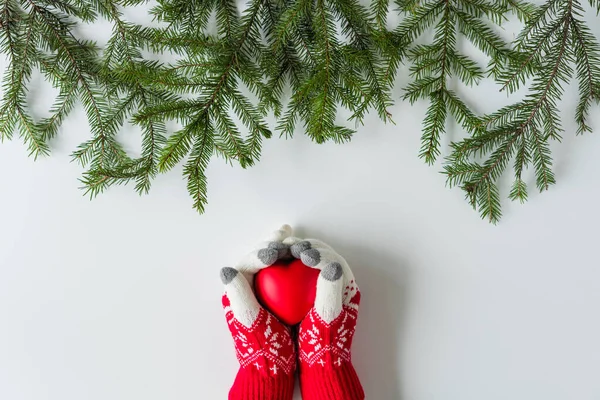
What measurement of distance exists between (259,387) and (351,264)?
0.35m

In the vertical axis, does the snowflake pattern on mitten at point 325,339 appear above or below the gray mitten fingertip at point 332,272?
below

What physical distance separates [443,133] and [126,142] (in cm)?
72

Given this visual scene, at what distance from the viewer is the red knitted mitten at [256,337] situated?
1.20m

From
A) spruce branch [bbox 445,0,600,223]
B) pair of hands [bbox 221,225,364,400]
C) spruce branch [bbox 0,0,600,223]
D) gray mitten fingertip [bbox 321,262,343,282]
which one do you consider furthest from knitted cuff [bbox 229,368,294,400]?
spruce branch [bbox 445,0,600,223]

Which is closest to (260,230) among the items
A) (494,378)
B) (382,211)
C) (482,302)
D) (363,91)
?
(382,211)

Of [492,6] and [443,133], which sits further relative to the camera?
[443,133]

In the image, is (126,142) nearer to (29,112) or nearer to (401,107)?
(29,112)

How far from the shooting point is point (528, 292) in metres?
1.33

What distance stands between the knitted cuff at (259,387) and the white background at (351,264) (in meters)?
0.10

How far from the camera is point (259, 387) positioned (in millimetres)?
1211

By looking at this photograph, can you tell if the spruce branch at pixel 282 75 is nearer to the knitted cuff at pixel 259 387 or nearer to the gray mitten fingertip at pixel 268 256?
the gray mitten fingertip at pixel 268 256

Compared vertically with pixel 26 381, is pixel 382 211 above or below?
above

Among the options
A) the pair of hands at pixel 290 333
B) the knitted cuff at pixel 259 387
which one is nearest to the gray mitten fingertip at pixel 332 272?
the pair of hands at pixel 290 333

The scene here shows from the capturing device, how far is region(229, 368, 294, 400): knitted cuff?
1.21 m
